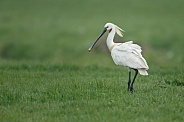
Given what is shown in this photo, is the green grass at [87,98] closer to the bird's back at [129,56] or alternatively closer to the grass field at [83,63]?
the grass field at [83,63]

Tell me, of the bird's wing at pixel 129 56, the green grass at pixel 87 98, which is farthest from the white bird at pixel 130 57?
the green grass at pixel 87 98

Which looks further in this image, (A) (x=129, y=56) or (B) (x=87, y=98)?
(A) (x=129, y=56)

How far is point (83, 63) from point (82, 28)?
8.17 meters

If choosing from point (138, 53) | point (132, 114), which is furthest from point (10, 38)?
point (132, 114)

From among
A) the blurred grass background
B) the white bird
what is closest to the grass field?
the blurred grass background

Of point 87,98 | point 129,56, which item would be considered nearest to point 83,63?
point 129,56

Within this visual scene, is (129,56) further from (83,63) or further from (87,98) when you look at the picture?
(83,63)

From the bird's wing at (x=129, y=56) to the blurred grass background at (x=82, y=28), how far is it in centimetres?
1152

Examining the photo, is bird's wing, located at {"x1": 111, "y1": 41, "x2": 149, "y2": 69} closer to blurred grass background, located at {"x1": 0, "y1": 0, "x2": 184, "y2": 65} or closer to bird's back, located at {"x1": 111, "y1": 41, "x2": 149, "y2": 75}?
bird's back, located at {"x1": 111, "y1": 41, "x2": 149, "y2": 75}

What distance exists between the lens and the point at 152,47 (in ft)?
90.6

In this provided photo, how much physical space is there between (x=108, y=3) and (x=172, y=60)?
15.6 metres

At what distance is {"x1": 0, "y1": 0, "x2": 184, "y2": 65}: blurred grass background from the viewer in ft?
88.8

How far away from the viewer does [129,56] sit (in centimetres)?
1132

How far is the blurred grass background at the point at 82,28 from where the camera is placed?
88.8 feet
